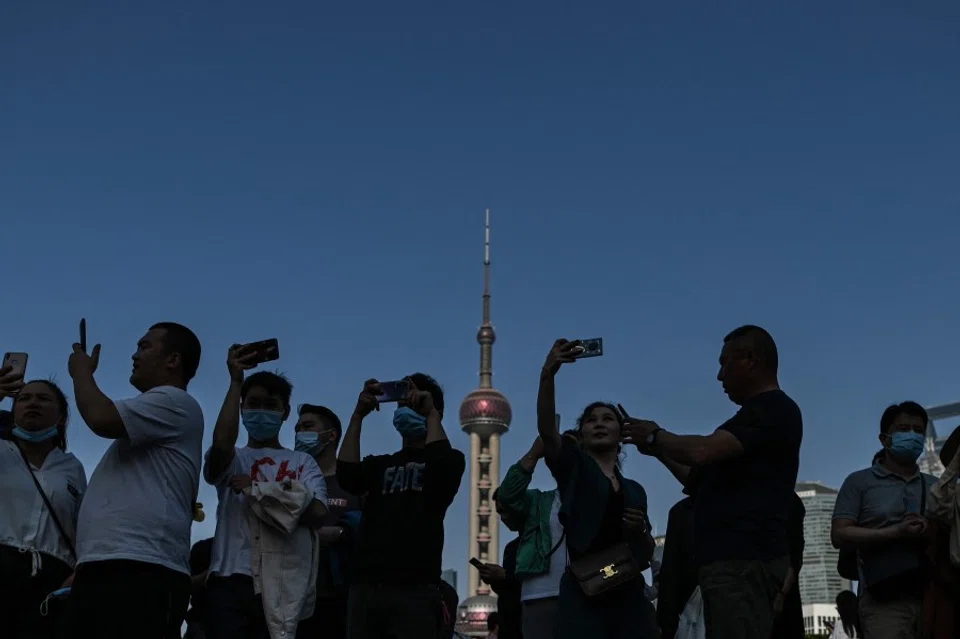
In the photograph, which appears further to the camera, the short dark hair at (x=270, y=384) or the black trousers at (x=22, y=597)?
the short dark hair at (x=270, y=384)

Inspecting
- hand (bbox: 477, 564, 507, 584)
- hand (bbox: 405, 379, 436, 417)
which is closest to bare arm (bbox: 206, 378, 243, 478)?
hand (bbox: 405, 379, 436, 417)

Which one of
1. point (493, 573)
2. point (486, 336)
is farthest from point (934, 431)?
point (493, 573)

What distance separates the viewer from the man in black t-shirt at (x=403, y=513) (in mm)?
7012

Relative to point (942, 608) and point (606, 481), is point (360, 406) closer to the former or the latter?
point (606, 481)

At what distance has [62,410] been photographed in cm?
710

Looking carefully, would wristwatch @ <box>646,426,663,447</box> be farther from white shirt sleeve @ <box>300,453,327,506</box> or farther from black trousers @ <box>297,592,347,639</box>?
black trousers @ <box>297,592,347,639</box>

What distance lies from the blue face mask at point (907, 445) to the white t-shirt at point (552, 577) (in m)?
2.41

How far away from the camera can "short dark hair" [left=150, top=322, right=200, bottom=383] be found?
6.04 m

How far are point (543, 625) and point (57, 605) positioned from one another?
3049 millimetres

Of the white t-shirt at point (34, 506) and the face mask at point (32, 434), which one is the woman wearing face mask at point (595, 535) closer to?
the white t-shirt at point (34, 506)

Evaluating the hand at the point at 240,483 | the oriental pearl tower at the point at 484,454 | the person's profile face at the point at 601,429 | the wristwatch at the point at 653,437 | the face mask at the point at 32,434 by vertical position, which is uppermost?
the oriental pearl tower at the point at 484,454

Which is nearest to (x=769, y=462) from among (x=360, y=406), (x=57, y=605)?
(x=360, y=406)

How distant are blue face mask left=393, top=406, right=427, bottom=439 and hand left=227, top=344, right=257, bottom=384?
1.42 m

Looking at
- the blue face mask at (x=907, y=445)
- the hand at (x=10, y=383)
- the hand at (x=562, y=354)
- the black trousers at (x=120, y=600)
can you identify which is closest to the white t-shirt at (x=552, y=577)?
the hand at (x=562, y=354)
